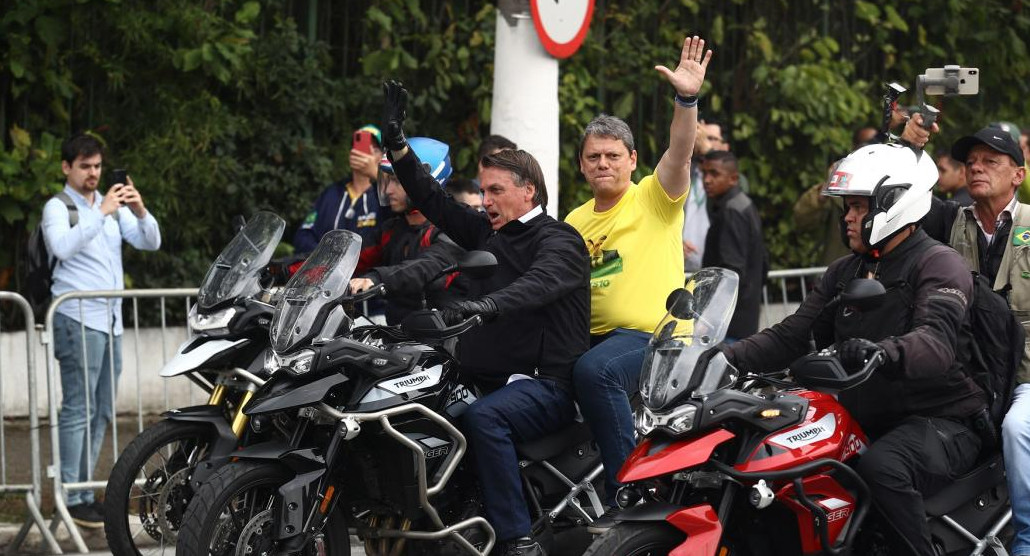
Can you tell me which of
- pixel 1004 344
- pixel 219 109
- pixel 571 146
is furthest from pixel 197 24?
pixel 1004 344

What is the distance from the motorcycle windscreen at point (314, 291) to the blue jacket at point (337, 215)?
83.8 inches

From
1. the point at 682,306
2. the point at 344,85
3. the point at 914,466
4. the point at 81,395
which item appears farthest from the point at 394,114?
the point at 344,85

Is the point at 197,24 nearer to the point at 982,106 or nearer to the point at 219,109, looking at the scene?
the point at 219,109

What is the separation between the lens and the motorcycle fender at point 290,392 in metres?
5.74

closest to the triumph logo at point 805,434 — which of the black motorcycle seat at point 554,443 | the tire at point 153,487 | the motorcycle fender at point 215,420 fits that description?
the black motorcycle seat at point 554,443

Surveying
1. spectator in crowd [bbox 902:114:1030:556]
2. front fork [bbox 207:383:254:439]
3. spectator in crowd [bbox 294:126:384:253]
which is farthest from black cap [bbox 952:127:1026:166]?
spectator in crowd [bbox 294:126:384:253]

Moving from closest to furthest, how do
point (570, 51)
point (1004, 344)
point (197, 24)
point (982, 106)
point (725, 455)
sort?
point (725, 455), point (1004, 344), point (570, 51), point (197, 24), point (982, 106)

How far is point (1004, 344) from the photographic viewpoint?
18.0ft

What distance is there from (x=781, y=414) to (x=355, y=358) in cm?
167

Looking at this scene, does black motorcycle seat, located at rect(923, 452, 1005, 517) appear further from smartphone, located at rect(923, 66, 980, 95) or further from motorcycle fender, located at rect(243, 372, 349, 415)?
motorcycle fender, located at rect(243, 372, 349, 415)

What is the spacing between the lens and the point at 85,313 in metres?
8.20

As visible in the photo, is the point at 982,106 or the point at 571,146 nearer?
the point at 571,146

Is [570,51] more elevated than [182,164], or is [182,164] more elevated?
[570,51]

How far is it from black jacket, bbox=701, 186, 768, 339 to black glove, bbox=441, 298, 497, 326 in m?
3.61
